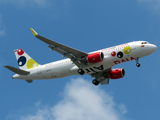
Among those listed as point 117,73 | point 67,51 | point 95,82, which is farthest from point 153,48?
point 67,51

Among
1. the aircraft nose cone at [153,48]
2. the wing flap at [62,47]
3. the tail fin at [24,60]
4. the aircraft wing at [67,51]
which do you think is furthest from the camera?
the tail fin at [24,60]

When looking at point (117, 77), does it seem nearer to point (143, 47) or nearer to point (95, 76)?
point (95, 76)

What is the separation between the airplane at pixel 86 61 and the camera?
46.0 m

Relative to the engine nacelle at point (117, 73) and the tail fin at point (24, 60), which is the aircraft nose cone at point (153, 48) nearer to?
the engine nacelle at point (117, 73)

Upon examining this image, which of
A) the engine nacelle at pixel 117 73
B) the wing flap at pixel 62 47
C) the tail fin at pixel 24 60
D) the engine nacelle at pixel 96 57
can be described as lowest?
the engine nacelle at pixel 96 57

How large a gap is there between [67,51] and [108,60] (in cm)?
642

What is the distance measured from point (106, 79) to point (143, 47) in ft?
34.4

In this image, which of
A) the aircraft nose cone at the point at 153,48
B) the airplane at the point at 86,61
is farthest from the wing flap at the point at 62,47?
the aircraft nose cone at the point at 153,48

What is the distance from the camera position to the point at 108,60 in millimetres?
46438

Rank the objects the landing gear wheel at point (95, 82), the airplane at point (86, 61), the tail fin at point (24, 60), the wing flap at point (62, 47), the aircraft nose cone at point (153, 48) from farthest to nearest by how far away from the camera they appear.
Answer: the tail fin at point (24, 60) < the landing gear wheel at point (95, 82) < the aircraft nose cone at point (153, 48) < the airplane at point (86, 61) < the wing flap at point (62, 47)

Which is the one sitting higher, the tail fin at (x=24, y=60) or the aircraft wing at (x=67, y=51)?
the tail fin at (x=24, y=60)

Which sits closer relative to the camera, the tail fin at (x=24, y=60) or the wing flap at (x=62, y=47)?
the wing flap at (x=62, y=47)

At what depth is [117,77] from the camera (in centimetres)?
5300

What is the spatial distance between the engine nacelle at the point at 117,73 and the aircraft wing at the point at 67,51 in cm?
774
